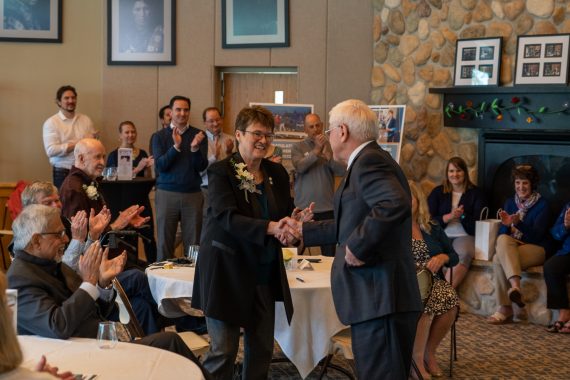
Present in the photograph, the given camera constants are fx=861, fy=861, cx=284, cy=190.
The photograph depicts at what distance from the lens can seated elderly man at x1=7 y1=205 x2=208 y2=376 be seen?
3.30 meters

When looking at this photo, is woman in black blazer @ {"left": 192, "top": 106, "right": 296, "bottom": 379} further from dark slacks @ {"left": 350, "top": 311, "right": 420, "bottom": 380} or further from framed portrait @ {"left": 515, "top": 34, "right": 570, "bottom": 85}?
framed portrait @ {"left": 515, "top": 34, "right": 570, "bottom": 85}

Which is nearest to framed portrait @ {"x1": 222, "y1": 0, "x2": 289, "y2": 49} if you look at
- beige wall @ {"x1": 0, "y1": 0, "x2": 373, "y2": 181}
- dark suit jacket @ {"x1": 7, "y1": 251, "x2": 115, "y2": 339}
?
beige wall @ {"x1": 0, "y1": 0, "x2": 373, "y2": 181}

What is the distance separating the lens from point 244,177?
12.7ft

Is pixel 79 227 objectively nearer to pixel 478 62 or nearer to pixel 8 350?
pixel 8 350

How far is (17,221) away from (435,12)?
5.45 meters

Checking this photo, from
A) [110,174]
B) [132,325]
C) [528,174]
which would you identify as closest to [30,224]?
[132,325]

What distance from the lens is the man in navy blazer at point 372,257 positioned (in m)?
3.26

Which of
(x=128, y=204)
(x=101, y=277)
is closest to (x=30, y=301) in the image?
(x=101, y=277)

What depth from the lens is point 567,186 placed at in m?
7.42

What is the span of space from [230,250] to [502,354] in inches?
116

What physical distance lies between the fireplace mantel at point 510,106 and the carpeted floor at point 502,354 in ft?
5.62

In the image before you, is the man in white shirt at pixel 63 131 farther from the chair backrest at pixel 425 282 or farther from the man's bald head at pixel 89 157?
the chair backrest at pixel 425 282

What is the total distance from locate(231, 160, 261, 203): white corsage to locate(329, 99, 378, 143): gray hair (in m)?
0.56

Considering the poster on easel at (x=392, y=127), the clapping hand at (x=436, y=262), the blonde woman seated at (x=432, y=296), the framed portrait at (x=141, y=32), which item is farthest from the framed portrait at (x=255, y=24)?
the clapping hand at (x=436, y=262)
